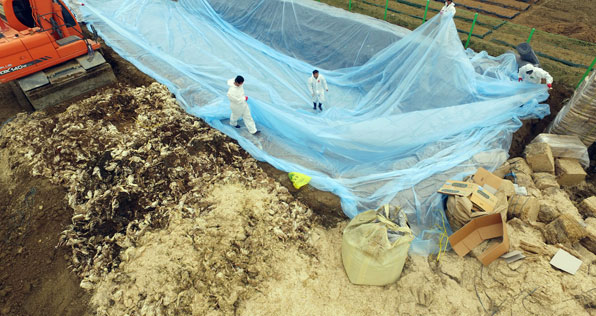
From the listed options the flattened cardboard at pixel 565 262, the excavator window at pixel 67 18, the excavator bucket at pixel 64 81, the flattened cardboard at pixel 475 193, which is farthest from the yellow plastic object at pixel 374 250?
the excavator window at pixel 67 18

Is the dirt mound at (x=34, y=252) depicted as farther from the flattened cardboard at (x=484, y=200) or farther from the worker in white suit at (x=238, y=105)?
the flattened cardboard at (x=484, y=200)

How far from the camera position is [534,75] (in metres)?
4.99

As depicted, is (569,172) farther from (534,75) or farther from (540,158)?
(534,75)

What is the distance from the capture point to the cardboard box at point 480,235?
3223mm

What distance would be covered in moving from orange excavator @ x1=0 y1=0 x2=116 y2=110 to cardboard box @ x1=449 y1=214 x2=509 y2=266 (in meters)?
6.68

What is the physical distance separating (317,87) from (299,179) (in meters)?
2.12

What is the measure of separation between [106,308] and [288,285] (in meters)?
1.91

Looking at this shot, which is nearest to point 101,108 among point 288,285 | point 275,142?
point 275,142

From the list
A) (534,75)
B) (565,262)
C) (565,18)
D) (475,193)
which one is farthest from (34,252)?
(565,18)

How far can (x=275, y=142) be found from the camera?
490 cm

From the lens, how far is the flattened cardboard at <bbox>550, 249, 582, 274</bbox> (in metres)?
3.04

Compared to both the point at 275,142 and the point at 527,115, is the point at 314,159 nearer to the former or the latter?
the point at 275,142

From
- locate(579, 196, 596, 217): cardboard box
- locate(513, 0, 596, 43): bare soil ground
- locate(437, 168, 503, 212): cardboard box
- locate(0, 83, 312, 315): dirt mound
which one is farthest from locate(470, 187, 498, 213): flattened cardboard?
locate(513, 0, 596, 43): bare soil ground

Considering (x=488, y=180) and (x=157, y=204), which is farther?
(x=157, y=204)
